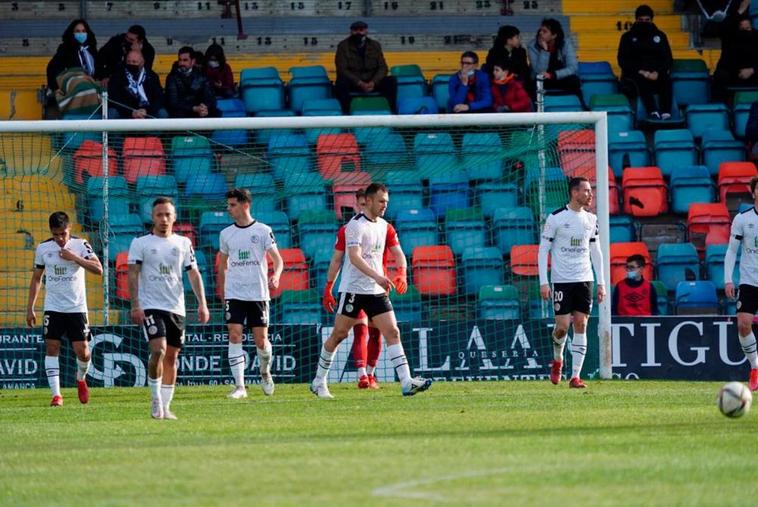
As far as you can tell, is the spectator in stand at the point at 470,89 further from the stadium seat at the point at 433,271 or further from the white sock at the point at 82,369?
the white sock at the point at 82,369

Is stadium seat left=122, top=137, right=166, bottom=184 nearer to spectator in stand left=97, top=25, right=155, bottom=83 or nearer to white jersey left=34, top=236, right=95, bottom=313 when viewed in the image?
spectator in stand left=97, top=25, right=155, bottom=83

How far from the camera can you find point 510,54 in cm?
2252

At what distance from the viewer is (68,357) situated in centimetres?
1894

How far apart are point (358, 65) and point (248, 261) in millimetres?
7880

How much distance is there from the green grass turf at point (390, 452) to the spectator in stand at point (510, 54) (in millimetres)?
8696

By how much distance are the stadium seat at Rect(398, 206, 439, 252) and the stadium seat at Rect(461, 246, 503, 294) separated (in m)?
0.51

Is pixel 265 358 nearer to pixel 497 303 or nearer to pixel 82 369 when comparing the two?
pixel 82 369

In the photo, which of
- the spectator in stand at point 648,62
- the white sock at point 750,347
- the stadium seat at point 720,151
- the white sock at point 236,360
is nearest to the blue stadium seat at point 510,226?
the stadium seat at point 720,151

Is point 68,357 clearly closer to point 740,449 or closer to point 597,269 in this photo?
point 597,269

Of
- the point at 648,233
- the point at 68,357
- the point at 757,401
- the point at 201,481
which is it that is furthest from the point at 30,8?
the point at 201,481

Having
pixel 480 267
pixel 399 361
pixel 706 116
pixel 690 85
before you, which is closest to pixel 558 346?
pixel 399 361

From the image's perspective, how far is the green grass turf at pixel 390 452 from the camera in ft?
26.7

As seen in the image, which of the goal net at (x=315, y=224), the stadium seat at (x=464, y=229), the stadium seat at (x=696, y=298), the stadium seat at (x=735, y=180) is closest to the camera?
the goal net at (x=315, y=224)

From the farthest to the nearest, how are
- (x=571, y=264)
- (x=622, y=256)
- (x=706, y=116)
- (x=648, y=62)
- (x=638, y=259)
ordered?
(x=706, y=116), (x=648, y=62), (x=622, y=256), (x=638, y=259), (x=571, y=264)
